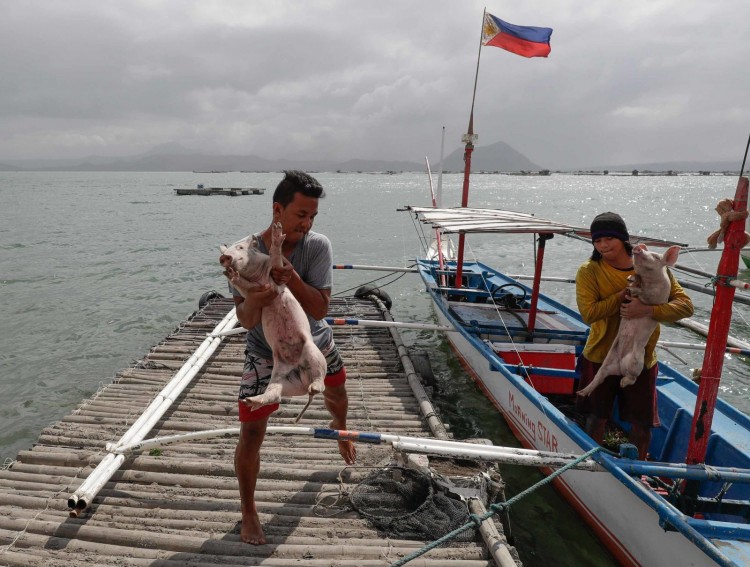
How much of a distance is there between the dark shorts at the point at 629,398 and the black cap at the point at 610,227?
1303 mm

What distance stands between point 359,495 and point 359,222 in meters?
42.8

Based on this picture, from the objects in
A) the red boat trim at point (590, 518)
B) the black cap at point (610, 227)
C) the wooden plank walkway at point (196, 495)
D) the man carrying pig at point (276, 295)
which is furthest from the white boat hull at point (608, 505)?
the man carrying pig at point (276, 295)

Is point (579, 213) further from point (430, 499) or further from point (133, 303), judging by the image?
point (430, 499)

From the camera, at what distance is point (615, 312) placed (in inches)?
172

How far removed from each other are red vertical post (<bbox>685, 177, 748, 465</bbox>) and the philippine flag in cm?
893

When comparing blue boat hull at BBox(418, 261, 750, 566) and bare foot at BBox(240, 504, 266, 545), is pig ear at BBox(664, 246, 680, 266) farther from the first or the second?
bare foot at BBox(240, 504, 266, 545)

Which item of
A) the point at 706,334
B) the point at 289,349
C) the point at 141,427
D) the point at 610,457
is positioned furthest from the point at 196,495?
the point at 706,334

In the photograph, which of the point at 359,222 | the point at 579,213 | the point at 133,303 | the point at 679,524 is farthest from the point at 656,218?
the point at 679,524

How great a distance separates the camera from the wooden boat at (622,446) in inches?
149

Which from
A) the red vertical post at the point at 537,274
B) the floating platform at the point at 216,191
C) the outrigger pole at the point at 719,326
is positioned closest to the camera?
the outrigger pole at the point at 719,326

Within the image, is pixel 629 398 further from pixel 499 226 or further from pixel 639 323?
pixel 499 226

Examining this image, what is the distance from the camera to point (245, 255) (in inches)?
115

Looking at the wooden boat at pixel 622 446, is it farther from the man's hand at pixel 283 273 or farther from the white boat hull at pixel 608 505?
the man's hand at pixel 283 273

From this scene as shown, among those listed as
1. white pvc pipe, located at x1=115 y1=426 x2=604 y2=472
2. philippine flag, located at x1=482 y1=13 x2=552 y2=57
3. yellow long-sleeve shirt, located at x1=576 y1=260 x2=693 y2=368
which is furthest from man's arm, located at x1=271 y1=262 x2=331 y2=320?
philippine flag, located at x1=482 y1=13 x2=552 y2=57
